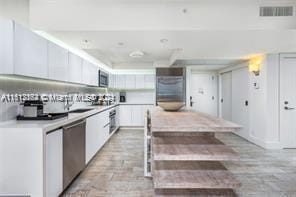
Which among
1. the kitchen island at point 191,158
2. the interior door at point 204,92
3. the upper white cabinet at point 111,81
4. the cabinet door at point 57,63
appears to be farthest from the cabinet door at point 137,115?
the kitchen island at point 191,158

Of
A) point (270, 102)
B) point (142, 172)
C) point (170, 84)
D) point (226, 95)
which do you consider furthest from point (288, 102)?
point (142, 172)

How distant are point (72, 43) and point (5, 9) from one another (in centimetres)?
163

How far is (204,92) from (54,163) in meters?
6.74

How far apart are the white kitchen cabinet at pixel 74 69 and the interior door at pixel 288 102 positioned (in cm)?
453

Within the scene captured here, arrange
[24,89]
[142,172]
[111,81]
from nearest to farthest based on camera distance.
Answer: [24,89] → [142,172] → [111,81]

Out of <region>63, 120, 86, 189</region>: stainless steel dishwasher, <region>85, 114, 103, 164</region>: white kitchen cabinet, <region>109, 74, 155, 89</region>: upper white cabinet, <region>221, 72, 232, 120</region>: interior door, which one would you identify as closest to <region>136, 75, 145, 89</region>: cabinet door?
<region>109, 74, 155, 89</region>: upper white cabinet

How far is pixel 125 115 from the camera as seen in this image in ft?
25.5

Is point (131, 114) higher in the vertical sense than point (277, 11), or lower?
lower

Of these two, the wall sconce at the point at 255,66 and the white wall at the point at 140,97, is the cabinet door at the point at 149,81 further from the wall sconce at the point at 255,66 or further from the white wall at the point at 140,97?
the wall sconce at the point at 255,66

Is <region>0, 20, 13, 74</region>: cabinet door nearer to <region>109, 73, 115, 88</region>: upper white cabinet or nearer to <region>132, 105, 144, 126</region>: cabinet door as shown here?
<region>109, 73, 115, 88</region>: upper white cabinet

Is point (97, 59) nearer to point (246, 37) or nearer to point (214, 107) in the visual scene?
point (246, 37)

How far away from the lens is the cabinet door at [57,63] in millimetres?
3035

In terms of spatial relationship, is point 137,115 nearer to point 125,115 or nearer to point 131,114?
point 131,114

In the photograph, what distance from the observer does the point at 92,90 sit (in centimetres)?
648
